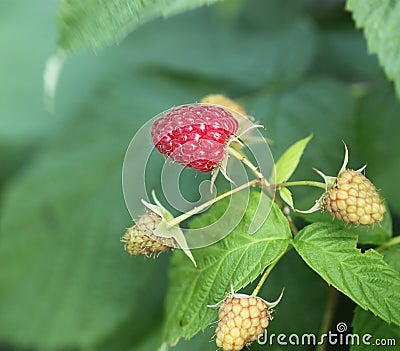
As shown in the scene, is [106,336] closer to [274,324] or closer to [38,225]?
[38,225]

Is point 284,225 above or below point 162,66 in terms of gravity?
above

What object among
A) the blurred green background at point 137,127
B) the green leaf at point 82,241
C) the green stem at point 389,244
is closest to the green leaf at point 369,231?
the green stem at point 389,244

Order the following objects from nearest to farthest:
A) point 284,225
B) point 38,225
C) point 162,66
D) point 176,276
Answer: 1. point 284,225
2. point 176,276
3. point 38,225
4. point 162,66

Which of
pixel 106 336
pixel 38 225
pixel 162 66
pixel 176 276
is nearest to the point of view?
pixel 176 276

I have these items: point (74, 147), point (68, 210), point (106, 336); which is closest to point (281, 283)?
point (106, 336)

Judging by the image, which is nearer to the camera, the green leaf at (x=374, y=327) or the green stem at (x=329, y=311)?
the green leaf at (x=374, y=327)

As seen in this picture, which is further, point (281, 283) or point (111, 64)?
point (111, 64)

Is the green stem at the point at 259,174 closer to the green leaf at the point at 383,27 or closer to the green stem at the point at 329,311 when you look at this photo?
the green stem at the point at 329,311
